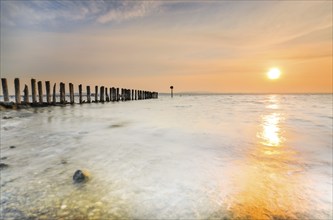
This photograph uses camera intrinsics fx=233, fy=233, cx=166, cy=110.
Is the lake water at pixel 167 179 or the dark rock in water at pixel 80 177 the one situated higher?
the dark rock in water at pixel 80 177

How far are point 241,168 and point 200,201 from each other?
1.33 m

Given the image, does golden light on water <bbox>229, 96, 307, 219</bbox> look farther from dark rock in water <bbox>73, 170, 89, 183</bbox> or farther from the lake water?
dark rock in water <bbox>73, 170, 89, 183</bbox>

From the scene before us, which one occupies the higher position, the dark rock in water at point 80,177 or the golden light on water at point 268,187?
the dark rock in water at point 80,177

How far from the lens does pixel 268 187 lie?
2.77 meters

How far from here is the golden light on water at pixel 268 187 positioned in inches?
86.8

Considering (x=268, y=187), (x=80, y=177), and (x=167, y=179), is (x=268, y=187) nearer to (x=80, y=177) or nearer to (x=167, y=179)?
(x=167, y=179)

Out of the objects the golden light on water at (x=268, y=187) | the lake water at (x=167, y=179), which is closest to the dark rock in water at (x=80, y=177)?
the lake water at (x=167, y=179)

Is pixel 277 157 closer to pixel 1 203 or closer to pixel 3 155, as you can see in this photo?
pixel 1 203

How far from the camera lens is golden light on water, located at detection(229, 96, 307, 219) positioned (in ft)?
7.23

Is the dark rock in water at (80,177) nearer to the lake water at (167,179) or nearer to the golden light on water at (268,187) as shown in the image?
the lake water at (167,179)

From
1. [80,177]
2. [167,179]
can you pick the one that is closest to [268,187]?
[167,179]

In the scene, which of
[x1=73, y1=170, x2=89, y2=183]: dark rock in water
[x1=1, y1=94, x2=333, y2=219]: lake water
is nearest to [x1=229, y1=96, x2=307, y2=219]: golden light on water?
[x1=1, y1=94, x2=333, y2=219]: lake water

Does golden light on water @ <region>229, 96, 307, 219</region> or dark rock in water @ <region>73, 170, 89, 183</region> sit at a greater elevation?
dark rock in water @ <region>73, 170, 89, 183</region>

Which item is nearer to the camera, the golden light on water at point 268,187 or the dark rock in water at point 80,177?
the golden light on water at point 268,187
